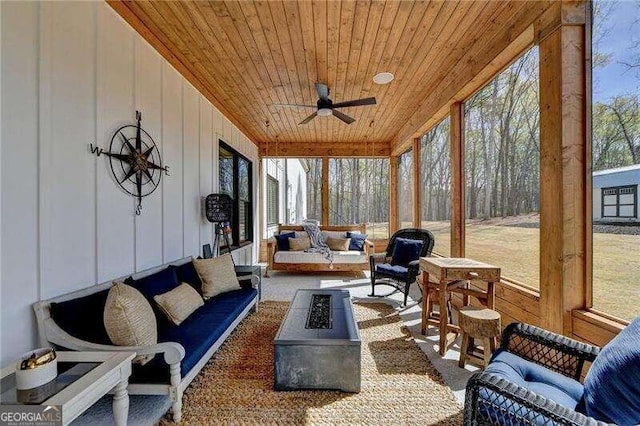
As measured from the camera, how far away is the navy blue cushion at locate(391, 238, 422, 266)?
4199mm

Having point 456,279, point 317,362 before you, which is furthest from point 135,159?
point 456,279

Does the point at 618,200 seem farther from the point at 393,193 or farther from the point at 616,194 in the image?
the point at 393,193

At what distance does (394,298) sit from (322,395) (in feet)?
8.12

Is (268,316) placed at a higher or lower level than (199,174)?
lower

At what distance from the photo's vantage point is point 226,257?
11.2ft

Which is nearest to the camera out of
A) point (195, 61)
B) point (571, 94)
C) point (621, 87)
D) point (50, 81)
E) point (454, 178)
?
point (50, 81)

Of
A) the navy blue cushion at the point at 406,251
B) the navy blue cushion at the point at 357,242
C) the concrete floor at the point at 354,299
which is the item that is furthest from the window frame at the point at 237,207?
the navy blue cushion at the point at 406,251

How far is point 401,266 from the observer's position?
416 centimetres

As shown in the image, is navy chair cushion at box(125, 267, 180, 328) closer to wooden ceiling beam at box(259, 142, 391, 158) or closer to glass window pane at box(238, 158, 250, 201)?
glass window pane at box(238, 158, 250, 201)

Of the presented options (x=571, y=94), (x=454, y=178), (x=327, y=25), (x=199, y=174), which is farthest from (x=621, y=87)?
(x=199, y=174)

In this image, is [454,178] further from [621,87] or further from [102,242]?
[102,242]

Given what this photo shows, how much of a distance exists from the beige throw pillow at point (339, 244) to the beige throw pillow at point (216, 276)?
9.39 ft

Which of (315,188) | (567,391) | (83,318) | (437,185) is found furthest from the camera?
(315,188)

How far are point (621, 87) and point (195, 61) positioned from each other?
12.4 ft
